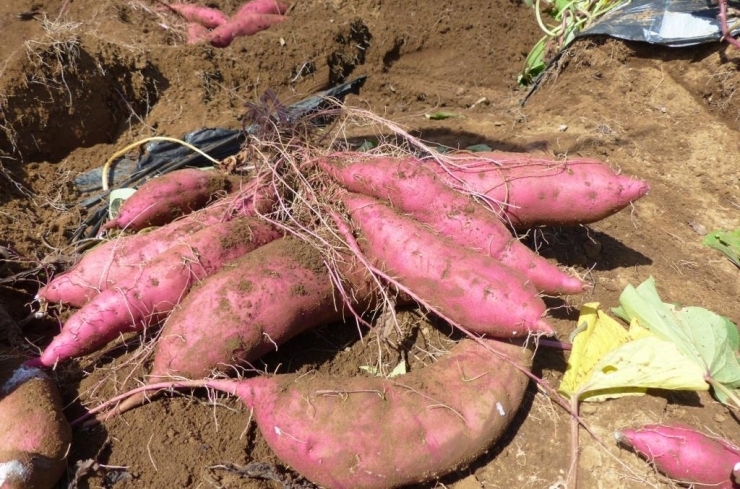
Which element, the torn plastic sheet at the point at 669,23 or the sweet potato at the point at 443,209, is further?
the torn plastic sheet at the point at 669,23

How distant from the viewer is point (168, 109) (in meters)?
3.14

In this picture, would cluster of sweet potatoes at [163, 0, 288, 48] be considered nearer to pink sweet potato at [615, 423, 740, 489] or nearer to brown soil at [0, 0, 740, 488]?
brown soil at [0, 0, 740, 488]

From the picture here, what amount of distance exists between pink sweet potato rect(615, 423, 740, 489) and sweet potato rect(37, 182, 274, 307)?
1.58 m

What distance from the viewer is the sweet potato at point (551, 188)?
1903 mm

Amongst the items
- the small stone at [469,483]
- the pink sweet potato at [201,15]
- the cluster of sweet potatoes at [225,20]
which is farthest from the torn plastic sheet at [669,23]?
the pink sweet potato at [201,15]

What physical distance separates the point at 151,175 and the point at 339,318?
143cm

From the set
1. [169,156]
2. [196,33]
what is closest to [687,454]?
[169,156]

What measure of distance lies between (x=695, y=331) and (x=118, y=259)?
217cm

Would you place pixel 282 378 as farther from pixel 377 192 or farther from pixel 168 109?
pixel 168 109

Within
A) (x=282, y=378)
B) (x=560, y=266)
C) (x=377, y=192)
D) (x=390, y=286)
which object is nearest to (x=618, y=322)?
(x=560, y=266)

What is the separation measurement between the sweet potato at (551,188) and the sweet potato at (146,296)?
97 cm

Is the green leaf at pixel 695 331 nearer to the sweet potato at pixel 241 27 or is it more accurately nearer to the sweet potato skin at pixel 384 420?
the sweet potato skin at pixel 384 420

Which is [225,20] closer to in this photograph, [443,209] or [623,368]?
[443,209]

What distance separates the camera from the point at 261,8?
4.43 m
